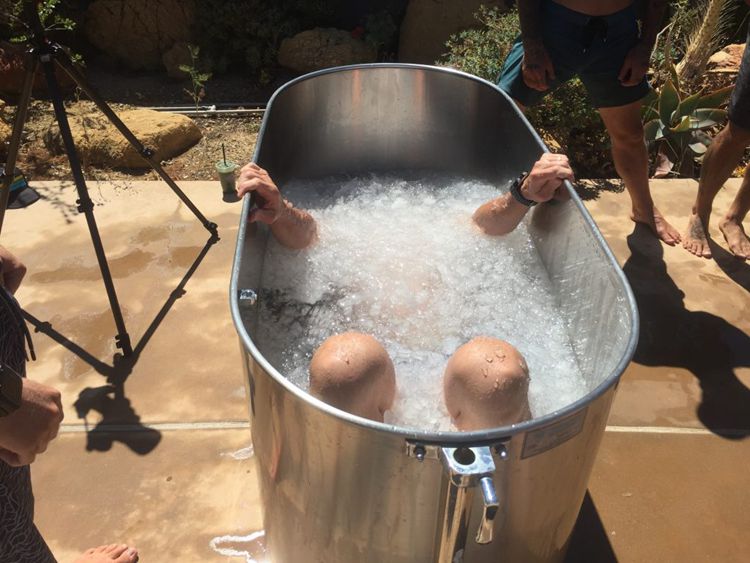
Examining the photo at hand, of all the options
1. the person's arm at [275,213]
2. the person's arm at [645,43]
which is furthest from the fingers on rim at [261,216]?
the person's arm at [645,43]

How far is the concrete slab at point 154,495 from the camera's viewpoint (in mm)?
1572

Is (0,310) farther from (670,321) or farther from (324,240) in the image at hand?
(670,321)

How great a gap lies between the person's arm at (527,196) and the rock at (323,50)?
3.19 metres

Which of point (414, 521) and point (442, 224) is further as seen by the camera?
point (442, 224)

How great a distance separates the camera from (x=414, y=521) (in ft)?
3.36

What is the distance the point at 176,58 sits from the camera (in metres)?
5.28

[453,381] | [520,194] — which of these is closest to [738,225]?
[520,194]

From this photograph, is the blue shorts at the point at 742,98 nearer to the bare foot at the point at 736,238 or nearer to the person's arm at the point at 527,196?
the bare foot at the point at 736,238

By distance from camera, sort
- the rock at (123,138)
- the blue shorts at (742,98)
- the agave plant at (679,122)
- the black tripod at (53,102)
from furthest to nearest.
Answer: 1. the rock at (123,138)
2. the agave plant at (679,122)
3. the blue shorts at (742,98)
4. the black tripod at (53,102)

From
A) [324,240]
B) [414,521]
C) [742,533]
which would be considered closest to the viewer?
[414,521]

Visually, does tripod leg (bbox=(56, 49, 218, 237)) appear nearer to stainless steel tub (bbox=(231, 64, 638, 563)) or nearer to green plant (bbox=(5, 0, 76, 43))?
stainless steel tub (bbox=(231, 64, 638, 563))

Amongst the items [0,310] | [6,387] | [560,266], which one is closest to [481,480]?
[6,387]

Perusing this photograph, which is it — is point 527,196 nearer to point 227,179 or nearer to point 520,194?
point 520,194

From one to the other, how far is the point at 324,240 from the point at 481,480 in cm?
135
